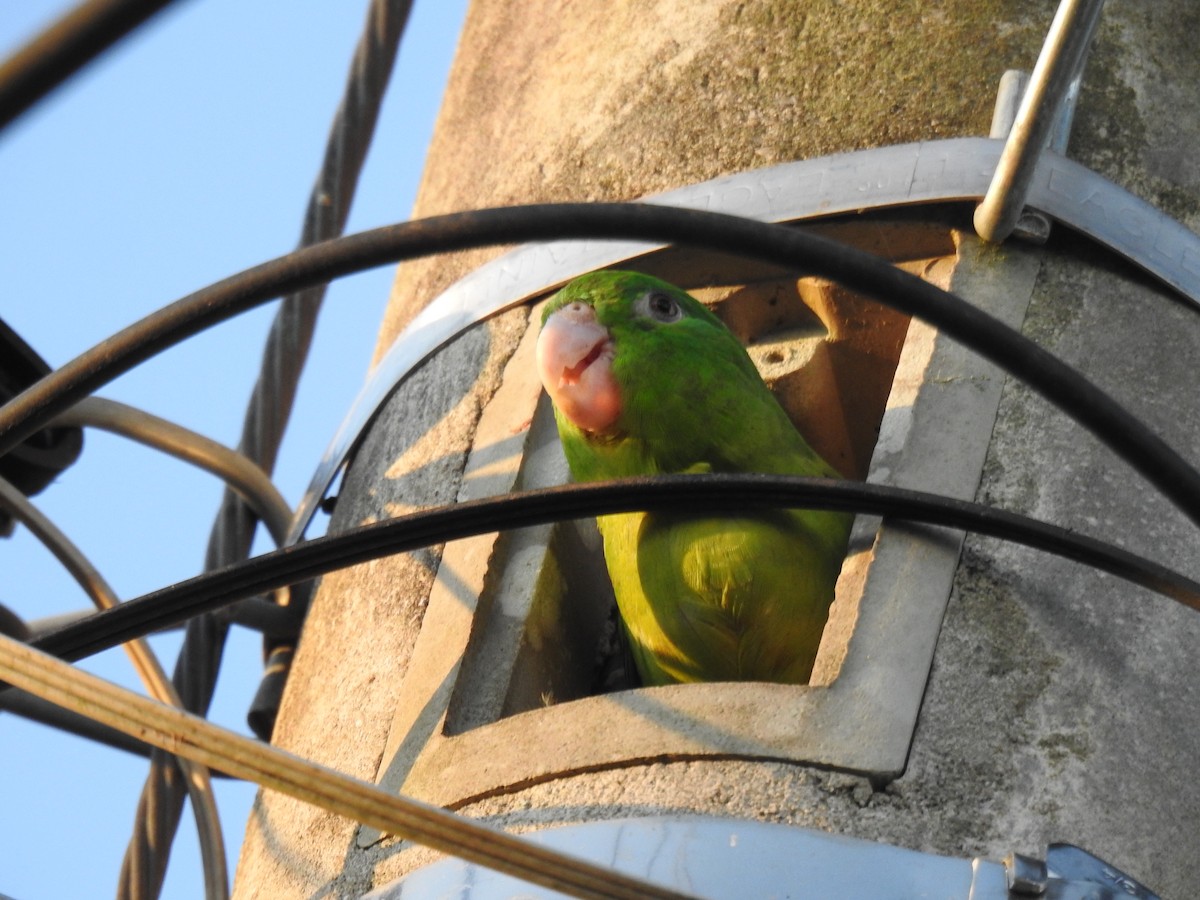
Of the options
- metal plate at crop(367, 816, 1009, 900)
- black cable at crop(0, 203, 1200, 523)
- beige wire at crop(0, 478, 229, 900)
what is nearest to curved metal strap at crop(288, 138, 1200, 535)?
beige wire at crop(0, 478, 229, 900)

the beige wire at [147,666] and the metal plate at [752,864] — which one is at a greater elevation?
the beige wire at [147,666]

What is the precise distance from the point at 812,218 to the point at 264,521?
1.35m

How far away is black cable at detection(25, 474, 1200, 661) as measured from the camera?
209 cm

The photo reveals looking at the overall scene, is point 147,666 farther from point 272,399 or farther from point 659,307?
point 659,307

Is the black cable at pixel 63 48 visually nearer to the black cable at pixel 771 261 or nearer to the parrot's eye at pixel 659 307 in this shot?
the black cable at pixel 771 261

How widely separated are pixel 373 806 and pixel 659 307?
1439 millimetres

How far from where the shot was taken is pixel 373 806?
163cm

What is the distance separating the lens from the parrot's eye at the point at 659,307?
288cm

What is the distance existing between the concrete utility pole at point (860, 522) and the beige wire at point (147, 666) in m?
0.22

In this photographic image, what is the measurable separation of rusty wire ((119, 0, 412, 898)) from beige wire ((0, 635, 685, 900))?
1.31m

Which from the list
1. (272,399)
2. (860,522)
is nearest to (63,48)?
(860,522)

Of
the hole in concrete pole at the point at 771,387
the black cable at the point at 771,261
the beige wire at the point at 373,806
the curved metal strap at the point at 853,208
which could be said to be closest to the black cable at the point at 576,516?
the black cable at the point at 771,261

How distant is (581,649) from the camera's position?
9.64ft

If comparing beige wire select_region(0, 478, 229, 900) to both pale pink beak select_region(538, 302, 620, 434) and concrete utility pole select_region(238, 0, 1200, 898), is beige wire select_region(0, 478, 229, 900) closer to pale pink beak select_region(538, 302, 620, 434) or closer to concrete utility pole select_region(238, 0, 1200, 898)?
concrete utility pole select_region(238, 0, 1200, 898)
